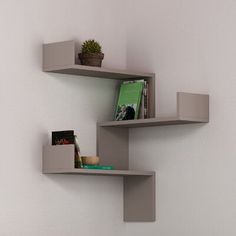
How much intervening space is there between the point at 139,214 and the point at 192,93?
0.67 metres

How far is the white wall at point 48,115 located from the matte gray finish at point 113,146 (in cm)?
5

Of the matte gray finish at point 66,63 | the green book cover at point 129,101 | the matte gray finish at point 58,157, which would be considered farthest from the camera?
the green book cover at point 129,101

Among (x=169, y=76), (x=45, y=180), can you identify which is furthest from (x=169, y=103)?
(x=45, y=180)

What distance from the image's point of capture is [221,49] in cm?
358

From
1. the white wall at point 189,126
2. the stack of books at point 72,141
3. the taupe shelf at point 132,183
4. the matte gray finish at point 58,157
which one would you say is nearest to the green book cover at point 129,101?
the white wall at point 189,126

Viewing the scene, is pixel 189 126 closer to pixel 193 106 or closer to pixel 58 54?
pixel 193 106

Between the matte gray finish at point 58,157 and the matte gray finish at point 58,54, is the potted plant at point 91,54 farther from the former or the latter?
the matte gray finish at point 58,157

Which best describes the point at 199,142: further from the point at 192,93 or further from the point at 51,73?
the point at 51,73

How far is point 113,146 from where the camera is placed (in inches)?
153

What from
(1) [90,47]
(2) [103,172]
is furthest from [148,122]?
(1) [90,47]

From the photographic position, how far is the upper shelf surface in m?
3.55

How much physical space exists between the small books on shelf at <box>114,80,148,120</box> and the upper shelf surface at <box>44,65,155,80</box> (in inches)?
1.8

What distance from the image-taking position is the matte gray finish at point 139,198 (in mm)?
3812

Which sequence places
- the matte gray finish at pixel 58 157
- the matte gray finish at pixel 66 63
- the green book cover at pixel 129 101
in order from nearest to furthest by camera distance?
the matte gray finish at pixel 58 157
the matte gray finish at pixel 66 63
the green book cover at pixel 129 101
